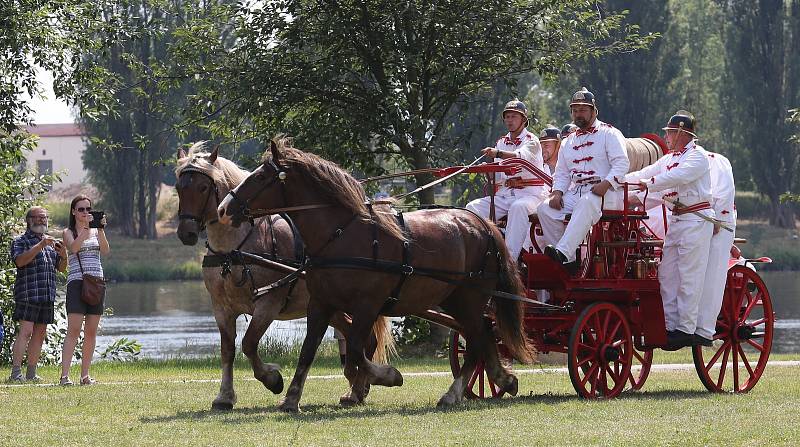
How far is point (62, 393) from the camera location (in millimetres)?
12008

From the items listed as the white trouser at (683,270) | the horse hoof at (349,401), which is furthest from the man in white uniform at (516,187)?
the horse hoof at (349,401)

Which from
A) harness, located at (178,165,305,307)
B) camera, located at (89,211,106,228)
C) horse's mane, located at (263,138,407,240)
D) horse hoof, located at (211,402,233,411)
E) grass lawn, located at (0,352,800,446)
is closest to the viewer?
grass lawn, located at (0,352,800,446)

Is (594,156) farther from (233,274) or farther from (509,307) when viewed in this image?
(233,274)

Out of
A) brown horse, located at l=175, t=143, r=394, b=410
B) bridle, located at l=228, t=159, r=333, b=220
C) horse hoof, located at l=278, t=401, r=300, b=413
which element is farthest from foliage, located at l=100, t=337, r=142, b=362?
bridle, located at l=228, t=159, r=333, b=220

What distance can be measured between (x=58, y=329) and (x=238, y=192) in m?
10.0

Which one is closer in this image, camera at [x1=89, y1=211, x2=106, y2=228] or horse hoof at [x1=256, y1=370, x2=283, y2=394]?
horse hoof at [x1=256, y1=370, x2=283, y2=394]

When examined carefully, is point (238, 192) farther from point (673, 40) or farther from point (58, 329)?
point (673, 40)

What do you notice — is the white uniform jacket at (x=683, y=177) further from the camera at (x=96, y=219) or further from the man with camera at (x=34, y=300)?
the man with camera at (x=34, y=300)

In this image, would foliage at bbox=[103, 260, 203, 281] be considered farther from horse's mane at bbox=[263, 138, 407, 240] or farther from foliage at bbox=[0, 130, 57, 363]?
horse's mane at bbox=[263, 138, 407, 240]

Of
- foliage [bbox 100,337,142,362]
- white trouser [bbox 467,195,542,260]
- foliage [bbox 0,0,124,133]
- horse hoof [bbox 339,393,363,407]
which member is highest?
foliage [bbox 0,0,124,133]

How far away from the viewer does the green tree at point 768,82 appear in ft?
166

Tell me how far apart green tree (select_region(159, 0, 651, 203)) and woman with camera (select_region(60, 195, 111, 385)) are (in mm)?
5527

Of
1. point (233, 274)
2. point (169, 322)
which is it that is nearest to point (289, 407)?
point (233, 274)

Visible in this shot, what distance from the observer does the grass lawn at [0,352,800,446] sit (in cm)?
835
